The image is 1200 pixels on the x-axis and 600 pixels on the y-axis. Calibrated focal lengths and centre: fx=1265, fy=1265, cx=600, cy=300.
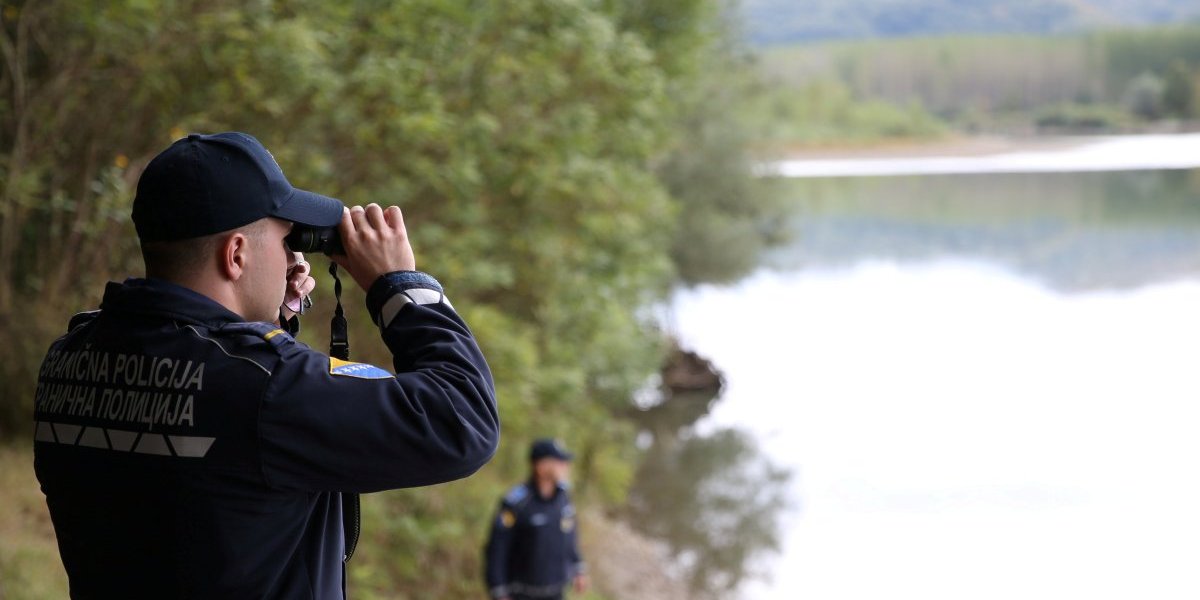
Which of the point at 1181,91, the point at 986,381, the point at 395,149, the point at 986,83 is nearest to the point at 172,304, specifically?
the point at 395,149

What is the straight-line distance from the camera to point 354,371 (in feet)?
5.56

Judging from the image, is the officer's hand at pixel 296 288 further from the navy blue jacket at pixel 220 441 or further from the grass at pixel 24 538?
the grass at pixel 24 538

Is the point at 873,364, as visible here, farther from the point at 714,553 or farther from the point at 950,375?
the point at 714,553

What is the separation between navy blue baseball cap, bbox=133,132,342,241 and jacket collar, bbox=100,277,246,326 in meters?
0.07

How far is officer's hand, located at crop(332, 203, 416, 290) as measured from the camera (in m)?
1.85

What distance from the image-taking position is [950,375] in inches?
1092

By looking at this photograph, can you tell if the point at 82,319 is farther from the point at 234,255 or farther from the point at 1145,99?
the point at 1145,99

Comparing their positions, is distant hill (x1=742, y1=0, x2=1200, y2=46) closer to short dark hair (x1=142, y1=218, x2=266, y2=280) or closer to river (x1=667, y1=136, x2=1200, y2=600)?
river (x1=667, y1=136, x2=1200, y2=600)

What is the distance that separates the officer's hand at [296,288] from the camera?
6.20 ft

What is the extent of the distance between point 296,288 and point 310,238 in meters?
0.14

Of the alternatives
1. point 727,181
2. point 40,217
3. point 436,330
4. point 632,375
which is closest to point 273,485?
point 436,330

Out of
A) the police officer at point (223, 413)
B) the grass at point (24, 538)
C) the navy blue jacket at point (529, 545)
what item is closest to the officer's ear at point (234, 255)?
the police officer at point (223, 413)

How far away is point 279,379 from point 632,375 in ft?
45.2

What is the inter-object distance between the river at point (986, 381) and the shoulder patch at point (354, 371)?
12893 millimetres
